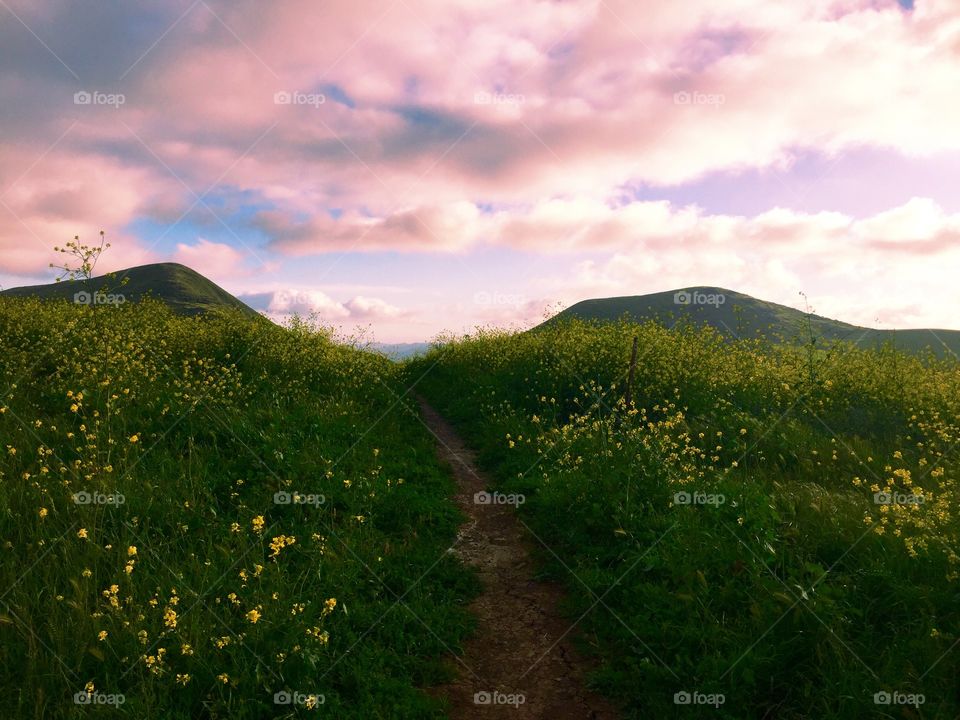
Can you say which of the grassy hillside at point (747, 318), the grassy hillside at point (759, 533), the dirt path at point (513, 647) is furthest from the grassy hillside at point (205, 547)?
the grassy hillside at point (747, 318)

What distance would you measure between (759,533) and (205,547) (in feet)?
22.2

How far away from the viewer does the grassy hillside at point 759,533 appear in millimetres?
4746

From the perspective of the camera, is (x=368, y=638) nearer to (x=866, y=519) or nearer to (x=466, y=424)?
(x=866, y=519)

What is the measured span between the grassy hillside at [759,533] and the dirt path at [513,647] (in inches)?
10.9

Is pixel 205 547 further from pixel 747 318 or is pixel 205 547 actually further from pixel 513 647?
pixel 747 318

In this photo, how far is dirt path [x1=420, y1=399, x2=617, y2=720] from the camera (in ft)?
16.7

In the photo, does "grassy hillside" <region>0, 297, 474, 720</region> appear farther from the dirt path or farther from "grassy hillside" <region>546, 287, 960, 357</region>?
"grassy hillside" <region>546, 287, 960, 357</region>

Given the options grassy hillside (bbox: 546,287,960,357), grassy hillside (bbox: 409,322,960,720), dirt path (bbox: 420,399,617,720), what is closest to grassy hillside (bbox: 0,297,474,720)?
dirt path (bbox: 420,399,617,720)

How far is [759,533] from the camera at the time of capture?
6465 mm

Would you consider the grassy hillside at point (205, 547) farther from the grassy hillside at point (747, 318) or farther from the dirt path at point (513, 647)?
the grassy hillside at point (747, 318)

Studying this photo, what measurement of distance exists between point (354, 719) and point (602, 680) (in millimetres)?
2411

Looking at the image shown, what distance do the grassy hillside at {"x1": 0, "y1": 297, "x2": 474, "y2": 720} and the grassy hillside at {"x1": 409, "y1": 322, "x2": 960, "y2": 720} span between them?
74.8 inches

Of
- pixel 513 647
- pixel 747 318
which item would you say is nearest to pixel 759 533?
pixel 513 647

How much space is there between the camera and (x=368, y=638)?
18.5 ft
